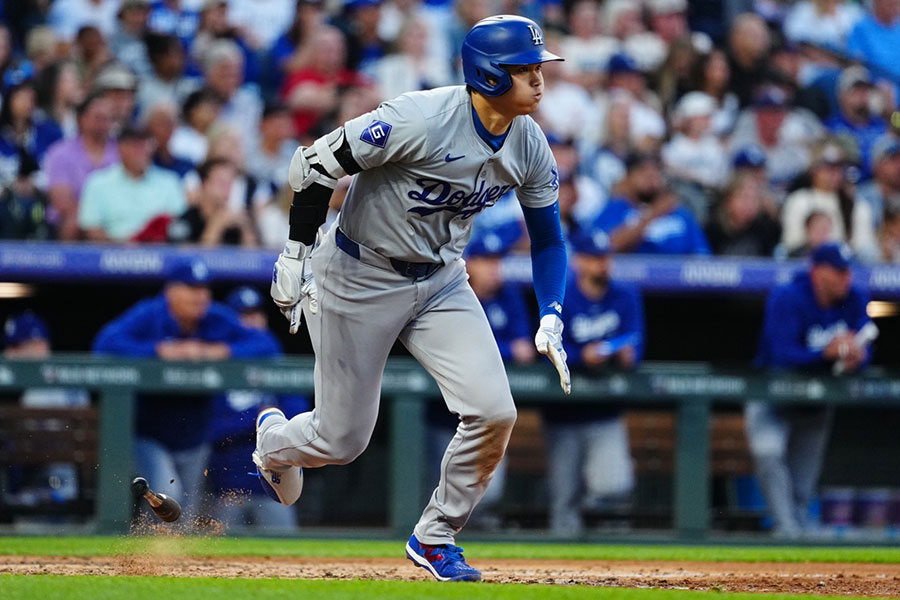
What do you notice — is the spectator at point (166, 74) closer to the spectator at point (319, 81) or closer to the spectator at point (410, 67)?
the spectator at point (319, 81)

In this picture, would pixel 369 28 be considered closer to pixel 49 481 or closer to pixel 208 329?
pixel 208 329

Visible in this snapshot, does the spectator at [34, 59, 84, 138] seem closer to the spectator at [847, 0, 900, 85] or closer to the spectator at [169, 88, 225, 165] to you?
the spectator at [169, 88, 225, 165]

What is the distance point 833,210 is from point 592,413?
2.86 m

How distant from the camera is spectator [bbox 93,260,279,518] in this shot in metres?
6.55

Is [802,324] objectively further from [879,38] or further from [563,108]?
[879,38]

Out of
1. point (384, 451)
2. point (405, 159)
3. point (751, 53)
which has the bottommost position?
point (384, 451)

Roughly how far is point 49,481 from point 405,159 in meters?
3.42

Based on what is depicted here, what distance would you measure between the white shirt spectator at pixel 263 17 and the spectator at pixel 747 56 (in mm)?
3337

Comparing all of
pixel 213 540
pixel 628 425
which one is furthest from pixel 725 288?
pixel 213 540

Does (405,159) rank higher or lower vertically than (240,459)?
higher

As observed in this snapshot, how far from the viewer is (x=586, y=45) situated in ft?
31.7

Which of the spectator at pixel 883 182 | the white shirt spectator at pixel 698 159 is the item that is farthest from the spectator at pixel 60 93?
the spectator at pixel 883 182

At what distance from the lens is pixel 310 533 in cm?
682

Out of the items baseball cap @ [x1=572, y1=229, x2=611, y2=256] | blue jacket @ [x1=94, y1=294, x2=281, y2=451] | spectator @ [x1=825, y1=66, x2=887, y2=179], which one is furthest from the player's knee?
spectator @ [x1=825, y1=66, x2=887, y2=179]
